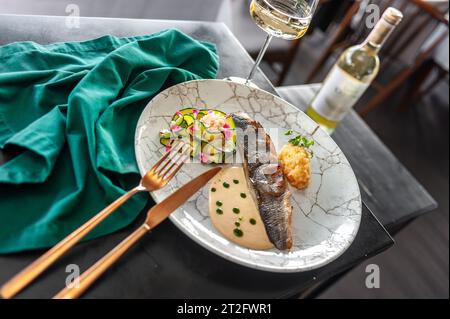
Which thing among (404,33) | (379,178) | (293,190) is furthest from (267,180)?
(404,33)

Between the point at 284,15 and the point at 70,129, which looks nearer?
the point at 70,129

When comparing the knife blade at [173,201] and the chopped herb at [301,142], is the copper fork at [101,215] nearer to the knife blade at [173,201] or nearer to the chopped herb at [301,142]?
the knife blade at [173,201]

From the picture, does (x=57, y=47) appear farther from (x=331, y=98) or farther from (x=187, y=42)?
(x=331, y=98)

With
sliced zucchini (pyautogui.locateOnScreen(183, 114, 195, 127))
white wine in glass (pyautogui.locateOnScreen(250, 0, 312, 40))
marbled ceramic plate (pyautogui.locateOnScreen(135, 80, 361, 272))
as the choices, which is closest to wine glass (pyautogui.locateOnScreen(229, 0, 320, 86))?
white wine in glass (pyautogui.locateOnScreen(250, 0, 312, 40))

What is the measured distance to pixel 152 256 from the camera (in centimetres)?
56

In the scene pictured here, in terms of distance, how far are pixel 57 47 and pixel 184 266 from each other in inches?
21.9

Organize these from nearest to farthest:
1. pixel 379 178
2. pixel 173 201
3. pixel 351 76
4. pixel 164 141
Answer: pixel 173 201 → pixel 164 141 → pixel 351 76 → pixel 379 178

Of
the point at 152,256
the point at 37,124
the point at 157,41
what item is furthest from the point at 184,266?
the point at 157,41

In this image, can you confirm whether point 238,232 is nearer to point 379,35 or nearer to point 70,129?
point 70,129

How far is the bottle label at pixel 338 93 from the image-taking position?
94 cm

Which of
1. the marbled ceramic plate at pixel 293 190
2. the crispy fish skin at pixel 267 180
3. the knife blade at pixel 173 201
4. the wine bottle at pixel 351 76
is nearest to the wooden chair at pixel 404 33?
the wine bottle at pixel 351 76

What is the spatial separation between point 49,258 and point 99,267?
0.06 m

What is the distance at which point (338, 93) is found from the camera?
946 mm
